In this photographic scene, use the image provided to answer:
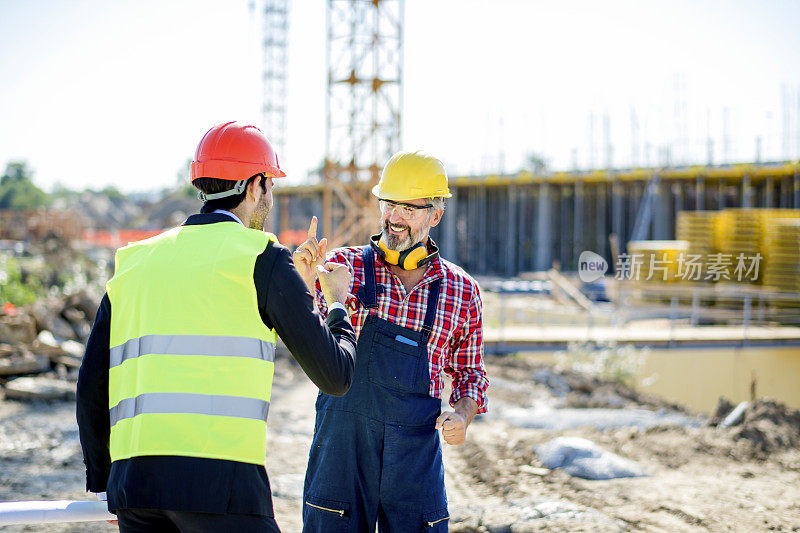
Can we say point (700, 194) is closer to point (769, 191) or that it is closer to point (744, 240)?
point (769, 191)

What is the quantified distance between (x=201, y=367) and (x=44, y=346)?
8299mm

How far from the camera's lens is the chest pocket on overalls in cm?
230

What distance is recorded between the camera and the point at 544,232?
29734 millimetres

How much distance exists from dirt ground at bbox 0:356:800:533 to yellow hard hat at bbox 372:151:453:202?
2398 millimetres

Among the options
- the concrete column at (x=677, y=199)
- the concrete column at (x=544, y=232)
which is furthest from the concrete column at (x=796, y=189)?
the concrete column at (x=544, y=232)

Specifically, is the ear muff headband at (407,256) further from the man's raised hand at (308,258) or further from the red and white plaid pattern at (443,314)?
the man's raised hand at (308,258)

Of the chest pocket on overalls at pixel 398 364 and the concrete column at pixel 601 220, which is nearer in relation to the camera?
the chest pocket on overalls at pixel 398 364

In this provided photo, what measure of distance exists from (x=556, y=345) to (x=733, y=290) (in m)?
6.67

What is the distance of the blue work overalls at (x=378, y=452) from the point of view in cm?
225

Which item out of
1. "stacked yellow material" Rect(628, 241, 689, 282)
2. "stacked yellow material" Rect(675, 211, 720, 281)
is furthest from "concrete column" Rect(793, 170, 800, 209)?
"stacked yellow material" Rect(628, 241, 689, 282)

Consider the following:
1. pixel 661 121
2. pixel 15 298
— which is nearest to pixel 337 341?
pixel 15 298

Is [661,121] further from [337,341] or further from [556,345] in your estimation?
[337,341]

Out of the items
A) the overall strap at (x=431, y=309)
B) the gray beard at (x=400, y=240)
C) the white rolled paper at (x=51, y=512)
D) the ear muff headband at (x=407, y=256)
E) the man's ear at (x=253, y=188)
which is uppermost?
the man's ear at (x=253, y=188)

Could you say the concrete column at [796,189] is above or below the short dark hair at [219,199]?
above
